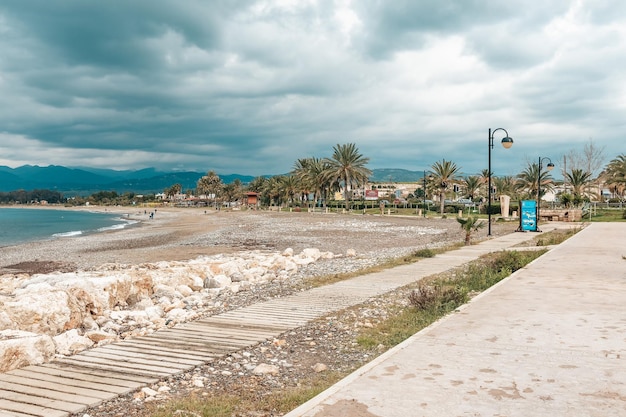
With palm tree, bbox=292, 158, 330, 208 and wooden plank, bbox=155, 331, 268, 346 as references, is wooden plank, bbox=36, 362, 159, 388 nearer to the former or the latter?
wooden plank, bbox=155, 331, 268, 346

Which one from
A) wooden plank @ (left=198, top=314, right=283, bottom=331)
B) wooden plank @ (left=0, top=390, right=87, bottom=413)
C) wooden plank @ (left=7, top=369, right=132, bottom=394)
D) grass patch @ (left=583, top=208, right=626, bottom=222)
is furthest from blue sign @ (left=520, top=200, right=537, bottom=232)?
wooden plank @ (left=0, top=390, right=87, bottom=413)

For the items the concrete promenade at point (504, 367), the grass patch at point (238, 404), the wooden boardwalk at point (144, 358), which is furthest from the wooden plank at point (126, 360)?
the concrete promenade at point (504, 367)

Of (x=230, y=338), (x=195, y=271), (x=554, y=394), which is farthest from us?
(x=195, y=271)

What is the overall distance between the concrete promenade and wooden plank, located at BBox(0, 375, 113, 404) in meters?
2.22

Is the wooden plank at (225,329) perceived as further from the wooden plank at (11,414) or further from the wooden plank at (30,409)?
the wooden plank at (11,414)

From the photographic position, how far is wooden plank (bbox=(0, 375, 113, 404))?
5.11m

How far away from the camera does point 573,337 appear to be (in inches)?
248

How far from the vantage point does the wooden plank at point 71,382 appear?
5320mm

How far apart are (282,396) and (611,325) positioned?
458 centimetres

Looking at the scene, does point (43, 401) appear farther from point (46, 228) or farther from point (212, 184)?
point (212, 184)

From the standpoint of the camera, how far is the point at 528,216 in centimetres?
3144

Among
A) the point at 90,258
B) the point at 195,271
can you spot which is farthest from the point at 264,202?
the point at 195,271

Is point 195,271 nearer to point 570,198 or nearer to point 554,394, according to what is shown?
point 554,394

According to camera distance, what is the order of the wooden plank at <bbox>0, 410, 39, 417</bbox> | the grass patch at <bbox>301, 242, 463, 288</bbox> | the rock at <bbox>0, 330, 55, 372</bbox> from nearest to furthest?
the wooden plank at <bbox>0, 410, 39, 417</bbox> < the rock at <bbox>0, 330, 55, 372</bbox> < the grass patch at <bbox>301, 242, 463, 288</bbox>
